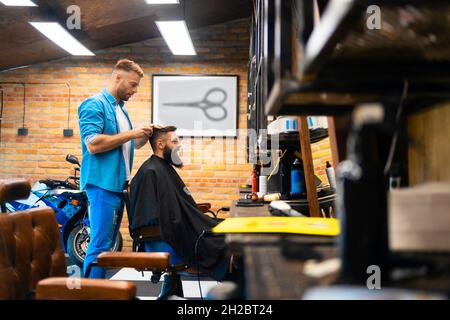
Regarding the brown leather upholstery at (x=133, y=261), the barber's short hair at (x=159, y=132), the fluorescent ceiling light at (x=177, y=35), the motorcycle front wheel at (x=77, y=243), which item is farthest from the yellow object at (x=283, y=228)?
the motorcycle front wheel at (x=77, y=243)

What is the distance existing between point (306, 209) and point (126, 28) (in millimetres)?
4141

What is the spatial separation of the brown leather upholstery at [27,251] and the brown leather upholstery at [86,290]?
341 millimetres

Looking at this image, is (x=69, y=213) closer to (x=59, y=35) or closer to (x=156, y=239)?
(x=59, y=35)

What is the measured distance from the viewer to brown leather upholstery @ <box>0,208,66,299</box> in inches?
58.6

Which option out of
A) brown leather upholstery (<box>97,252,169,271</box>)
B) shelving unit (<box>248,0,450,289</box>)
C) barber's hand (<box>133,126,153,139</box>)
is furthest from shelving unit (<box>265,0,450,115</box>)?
barber's hand (<box>133,126,153,139</box>)

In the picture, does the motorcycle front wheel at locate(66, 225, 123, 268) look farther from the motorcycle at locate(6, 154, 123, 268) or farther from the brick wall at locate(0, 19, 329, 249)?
the brick wall at locate(0, 19, 329, 249)

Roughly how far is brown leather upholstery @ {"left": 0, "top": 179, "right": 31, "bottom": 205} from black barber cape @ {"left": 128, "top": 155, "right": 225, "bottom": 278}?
1.13 meters

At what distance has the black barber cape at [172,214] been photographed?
269 cm

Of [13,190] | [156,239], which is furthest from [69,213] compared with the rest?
[13,190]

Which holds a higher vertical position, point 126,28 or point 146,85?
point 126,28
